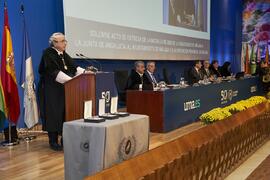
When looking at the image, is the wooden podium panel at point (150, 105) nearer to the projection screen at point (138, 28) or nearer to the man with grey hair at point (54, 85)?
the projection screen at point (138, 28)

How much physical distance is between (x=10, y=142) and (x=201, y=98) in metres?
3.60

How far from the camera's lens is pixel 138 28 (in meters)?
7.77

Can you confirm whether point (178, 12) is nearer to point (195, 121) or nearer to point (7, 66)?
point (195, 121)

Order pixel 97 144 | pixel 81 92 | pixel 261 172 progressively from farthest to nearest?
pixel 81 92
pixel 261 172
pixel 97 144

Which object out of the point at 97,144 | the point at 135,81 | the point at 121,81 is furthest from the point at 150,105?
the point at 97,144

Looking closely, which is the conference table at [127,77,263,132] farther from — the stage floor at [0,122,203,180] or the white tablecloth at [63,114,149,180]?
the white tablecloth at [63,114,149,180]

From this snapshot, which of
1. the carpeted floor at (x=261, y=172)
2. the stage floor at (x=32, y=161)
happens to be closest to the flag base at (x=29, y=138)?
the stage floor at (x=32, y=161)

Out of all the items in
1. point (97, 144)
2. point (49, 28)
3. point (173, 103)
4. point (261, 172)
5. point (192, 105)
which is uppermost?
point (49, 28)

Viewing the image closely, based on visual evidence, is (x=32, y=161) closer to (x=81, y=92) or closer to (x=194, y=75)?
(x=81, y=92)

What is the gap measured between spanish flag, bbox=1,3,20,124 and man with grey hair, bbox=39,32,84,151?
582 mm

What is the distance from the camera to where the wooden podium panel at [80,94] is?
3924 millimetres

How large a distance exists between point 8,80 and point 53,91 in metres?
A: 0.77

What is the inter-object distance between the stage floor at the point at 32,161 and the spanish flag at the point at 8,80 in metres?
0.47

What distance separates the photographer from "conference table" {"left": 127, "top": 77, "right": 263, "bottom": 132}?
5.77 meters
